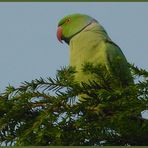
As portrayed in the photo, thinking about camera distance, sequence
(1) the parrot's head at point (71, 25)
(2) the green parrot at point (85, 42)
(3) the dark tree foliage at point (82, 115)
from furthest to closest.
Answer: (1) the parrot's head at point (71, 25), (2) the green parrot at point (85, 42), (3) the dark tree foliage at point (82, 115)

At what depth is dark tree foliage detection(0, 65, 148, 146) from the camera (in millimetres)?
1430

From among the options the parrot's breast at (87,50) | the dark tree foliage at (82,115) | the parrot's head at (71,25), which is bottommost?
the parrot's head at (71,25)

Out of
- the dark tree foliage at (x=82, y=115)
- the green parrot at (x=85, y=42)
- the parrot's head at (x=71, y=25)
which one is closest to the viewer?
the dark tree foliage at (x=82, y=115)

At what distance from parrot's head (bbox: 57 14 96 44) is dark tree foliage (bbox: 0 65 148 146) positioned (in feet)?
7.84

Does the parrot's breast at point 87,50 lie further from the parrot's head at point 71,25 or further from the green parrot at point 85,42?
the parrot's head at point 71,25

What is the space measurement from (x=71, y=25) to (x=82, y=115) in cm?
270

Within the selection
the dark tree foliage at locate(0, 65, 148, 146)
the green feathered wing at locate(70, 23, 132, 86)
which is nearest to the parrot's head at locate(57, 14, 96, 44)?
the green feathered wing at locate(70, 23, 132, 86)

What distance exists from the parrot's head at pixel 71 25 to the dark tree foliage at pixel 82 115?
2389 mm

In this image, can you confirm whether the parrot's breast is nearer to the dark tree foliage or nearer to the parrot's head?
the parrot's head

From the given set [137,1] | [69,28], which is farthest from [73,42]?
[137,1]

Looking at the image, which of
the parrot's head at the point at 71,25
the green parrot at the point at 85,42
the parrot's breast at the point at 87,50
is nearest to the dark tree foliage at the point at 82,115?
the green parrot at the point at 85,42

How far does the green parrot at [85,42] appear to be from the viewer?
121 inches

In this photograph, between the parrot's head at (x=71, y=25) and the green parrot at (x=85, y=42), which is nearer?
the green parrot at (x=85, y=42)

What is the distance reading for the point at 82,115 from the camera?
1.50m
